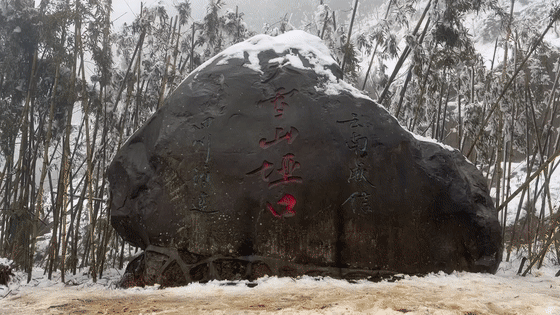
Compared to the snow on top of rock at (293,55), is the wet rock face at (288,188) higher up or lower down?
lower down

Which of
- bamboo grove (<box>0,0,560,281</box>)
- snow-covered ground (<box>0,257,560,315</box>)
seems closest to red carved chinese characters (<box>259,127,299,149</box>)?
snow-covered ground (<box>0,257,560,315</box>)

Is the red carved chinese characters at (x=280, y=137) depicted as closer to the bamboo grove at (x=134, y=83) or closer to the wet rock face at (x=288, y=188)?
the wet rock face at (x=288, y=188)

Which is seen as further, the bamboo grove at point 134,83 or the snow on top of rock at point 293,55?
the bamboo grove at point 134,83

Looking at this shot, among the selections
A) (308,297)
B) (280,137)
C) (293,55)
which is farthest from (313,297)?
(293,55)

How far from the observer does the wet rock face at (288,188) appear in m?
2.94

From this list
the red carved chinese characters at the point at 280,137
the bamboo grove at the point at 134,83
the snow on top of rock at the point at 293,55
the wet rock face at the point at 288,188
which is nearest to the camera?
the wet rock face at the point at 288,188

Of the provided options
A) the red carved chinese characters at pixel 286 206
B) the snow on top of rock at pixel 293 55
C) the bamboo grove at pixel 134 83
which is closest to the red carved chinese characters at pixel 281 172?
the red carved chinese characters at pixel 286 206

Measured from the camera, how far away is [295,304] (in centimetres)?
215

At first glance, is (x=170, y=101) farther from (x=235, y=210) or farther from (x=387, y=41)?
(x=387, y=41)

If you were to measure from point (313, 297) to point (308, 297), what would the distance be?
0.10 feet

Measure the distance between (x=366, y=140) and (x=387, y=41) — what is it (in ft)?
6.97

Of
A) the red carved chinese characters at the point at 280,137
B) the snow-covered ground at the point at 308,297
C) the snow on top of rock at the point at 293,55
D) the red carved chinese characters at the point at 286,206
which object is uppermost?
the snow on top of rock at the point at 293,55

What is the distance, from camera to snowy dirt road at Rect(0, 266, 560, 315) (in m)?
2.01

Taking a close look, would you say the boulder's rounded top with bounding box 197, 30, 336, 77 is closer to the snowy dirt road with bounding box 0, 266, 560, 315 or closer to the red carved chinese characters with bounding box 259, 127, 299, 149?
the red carved chinese characters with bounding box 259, 127, 299, 149
